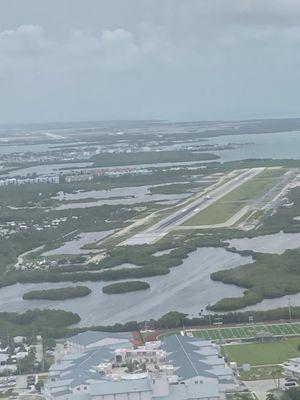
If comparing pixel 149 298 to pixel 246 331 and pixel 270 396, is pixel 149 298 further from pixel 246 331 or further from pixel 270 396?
pixel 270 396

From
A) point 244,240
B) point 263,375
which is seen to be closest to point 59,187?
point 244,240

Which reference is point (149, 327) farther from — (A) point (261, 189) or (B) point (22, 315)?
(A) point (261, 189)

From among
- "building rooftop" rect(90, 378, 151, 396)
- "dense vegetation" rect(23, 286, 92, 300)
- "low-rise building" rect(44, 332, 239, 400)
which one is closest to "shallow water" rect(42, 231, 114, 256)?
"dense vegetation" rect(23, 286, 92, 300)

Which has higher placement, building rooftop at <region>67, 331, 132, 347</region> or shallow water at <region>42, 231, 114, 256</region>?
building rooftop at <region>67, 331, 132, 347</region>

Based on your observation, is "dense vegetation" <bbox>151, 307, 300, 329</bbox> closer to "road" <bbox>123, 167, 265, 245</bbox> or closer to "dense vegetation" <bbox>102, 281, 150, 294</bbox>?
"dense vegetation" <bbox>102, 281, 150, 294</bbox>

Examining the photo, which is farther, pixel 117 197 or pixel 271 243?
pixel 117 197

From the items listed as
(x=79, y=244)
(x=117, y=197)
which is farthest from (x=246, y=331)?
(x=117, y=197)

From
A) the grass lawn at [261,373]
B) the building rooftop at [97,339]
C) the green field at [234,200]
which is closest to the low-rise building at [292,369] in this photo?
the grass lawn at [261,373]
